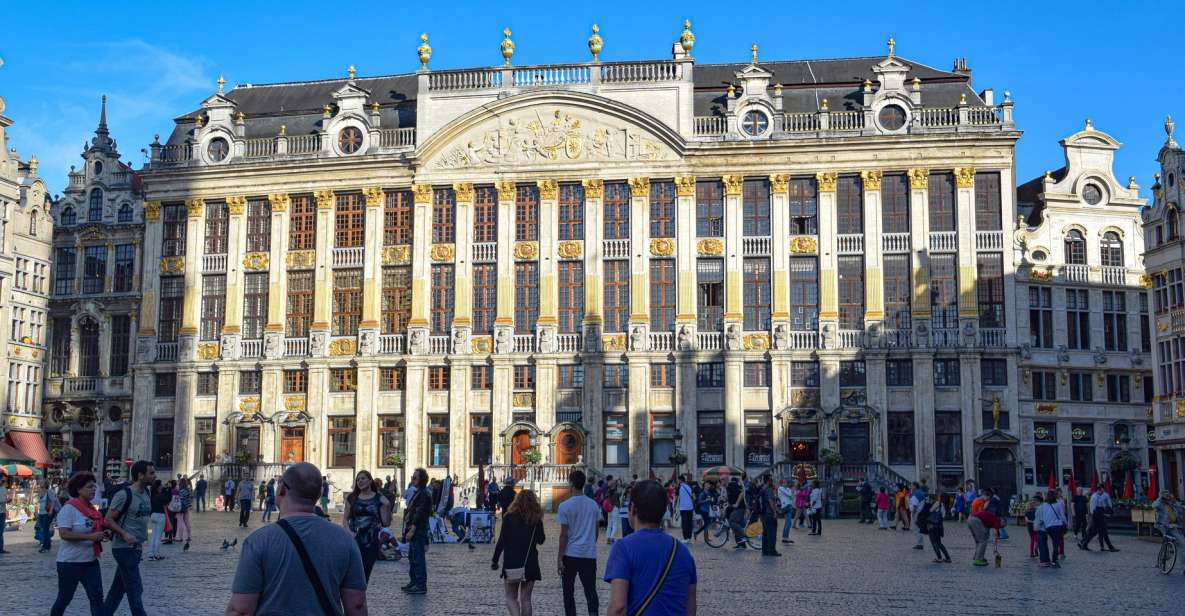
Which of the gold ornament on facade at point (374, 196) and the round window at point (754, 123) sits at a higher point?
the round window at point (754, 123)

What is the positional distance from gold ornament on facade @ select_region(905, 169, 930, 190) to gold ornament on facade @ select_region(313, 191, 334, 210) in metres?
25.6

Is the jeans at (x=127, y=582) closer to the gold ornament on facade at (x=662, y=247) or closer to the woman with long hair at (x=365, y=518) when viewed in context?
the woman with long hair at (x=365, y=518)

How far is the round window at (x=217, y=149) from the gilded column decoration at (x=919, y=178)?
3115 centimetres

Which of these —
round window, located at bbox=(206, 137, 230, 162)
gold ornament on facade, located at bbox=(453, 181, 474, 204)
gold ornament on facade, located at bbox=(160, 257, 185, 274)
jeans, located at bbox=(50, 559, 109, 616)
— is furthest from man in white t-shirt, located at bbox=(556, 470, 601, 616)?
round window, located at bbox=(206, 137, 230, 162)

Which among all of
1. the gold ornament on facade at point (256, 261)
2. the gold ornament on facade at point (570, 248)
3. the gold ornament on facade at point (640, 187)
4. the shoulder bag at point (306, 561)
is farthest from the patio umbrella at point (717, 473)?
the shoulder bag at point (306, 561)

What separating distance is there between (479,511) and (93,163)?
131 feet

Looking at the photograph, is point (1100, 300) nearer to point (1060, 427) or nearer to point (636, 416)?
point (1060, 427)

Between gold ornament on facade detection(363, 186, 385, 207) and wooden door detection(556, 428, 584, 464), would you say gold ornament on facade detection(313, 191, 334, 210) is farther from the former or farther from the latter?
wooden door detection(556, 428, 584, 464)

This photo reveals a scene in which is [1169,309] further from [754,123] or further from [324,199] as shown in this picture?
[324,199]

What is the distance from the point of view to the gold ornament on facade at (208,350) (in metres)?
59.0

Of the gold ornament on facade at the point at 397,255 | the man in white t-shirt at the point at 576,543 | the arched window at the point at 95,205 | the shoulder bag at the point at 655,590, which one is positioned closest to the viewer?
the shoulder bag at the point at 655,590

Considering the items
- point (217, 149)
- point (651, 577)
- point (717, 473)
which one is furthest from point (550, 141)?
point (651, 577)

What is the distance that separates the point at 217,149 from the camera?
2397 inches

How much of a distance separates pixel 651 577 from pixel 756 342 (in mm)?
46693
